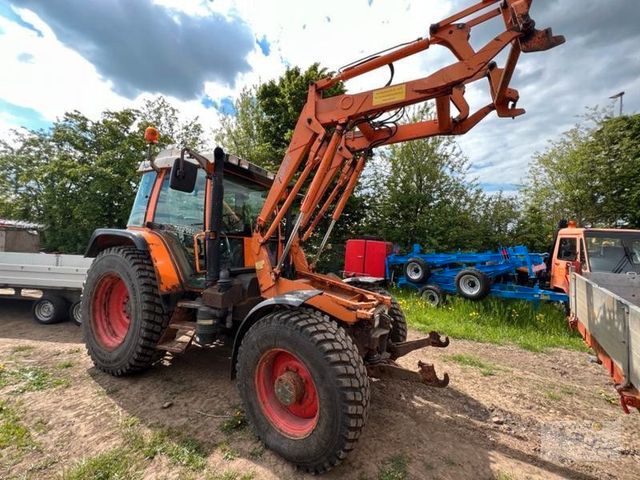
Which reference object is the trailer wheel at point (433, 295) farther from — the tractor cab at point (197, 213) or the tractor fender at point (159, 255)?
the tractor fender at point (159, 255)

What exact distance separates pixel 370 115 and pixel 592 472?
3.13 m

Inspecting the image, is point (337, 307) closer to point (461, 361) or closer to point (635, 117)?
point (461, 361)

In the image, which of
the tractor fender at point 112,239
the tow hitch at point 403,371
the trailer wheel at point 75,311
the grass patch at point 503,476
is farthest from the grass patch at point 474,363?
the trailer wheel at point 75,311

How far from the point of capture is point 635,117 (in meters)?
12.2

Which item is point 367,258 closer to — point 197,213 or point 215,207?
point 197,213

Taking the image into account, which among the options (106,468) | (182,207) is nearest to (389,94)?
(182,207)

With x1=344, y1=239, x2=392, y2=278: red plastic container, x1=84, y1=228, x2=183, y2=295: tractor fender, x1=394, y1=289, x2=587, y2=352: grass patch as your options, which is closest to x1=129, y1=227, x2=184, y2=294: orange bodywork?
x1=84, y1=228, x2=183, y2=295: tractor fender

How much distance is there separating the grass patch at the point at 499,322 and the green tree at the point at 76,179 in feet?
33.7

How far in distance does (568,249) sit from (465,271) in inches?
77.3

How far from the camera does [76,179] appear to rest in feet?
36.7

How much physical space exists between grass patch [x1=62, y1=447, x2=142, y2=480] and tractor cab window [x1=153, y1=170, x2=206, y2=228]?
2083mm

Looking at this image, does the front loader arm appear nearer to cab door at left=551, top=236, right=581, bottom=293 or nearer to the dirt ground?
the dirt ground

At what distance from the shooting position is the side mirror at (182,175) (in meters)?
2.87

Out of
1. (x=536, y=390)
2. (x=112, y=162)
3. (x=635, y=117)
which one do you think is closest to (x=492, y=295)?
(x=536, y=390)
